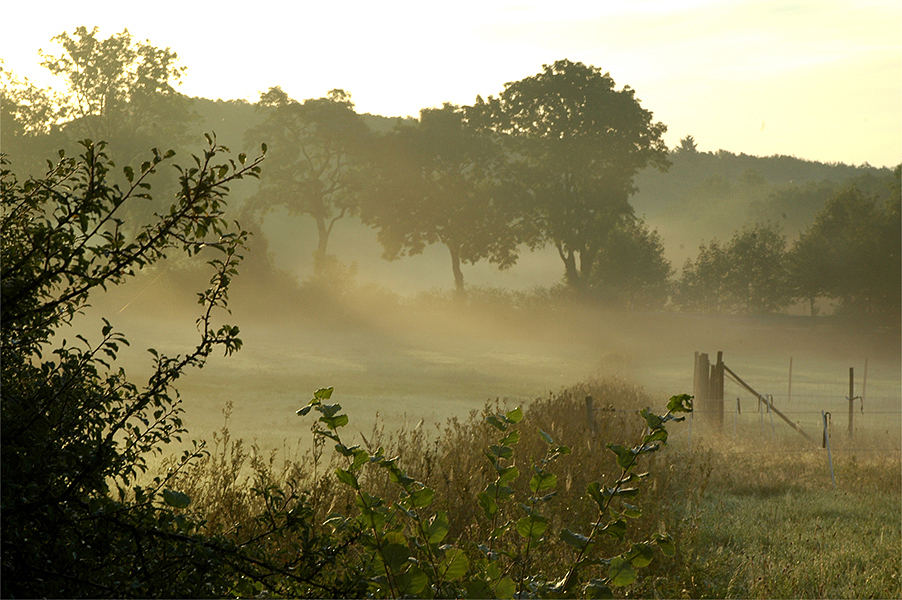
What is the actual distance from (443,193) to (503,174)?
368cm

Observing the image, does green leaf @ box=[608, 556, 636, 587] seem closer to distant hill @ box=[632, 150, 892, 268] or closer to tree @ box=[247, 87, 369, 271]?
tree @ box=[247, 87, 369, 271]

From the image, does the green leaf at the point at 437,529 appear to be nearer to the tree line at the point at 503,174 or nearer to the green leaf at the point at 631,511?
the green leaf at the point at 631,511

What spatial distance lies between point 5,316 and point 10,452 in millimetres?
474

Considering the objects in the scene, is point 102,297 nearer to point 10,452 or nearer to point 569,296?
point 569,296

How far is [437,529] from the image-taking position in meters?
3.05

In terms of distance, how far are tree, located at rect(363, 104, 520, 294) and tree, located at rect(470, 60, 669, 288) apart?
2.03 m

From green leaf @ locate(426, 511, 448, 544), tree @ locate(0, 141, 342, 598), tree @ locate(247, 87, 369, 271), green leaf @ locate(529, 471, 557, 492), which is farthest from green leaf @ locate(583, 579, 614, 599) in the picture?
tree @ locate(247, 87, 369, 271)

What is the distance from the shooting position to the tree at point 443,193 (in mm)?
52562

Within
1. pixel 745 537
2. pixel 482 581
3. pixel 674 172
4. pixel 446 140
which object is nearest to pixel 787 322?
pixel 446 140

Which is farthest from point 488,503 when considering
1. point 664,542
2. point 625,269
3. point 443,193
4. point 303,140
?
point 303,140

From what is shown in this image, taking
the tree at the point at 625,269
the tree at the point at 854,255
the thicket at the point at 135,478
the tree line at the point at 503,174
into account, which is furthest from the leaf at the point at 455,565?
the tree at the point at 854,255

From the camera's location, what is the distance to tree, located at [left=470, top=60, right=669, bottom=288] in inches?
1981

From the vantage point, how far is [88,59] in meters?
47.3

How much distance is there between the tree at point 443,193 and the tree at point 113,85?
1327 cm
